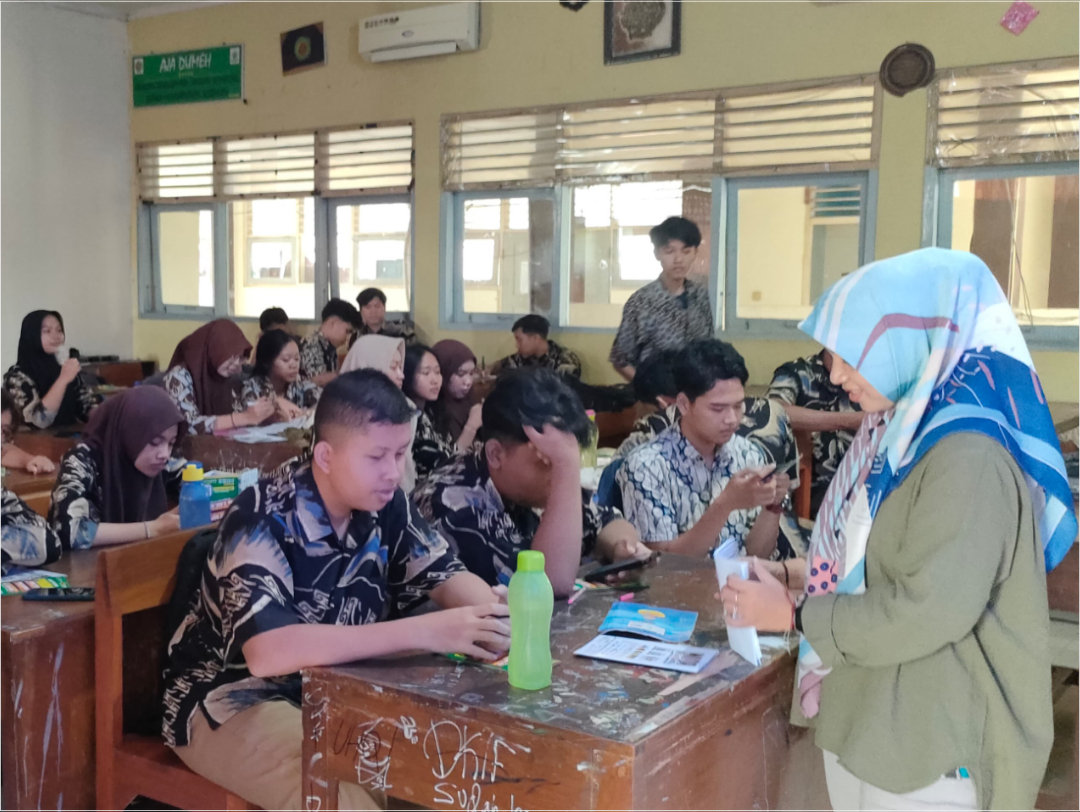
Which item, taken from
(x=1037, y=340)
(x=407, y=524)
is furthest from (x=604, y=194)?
(x=407, y=524)

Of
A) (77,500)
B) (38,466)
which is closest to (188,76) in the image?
(38,466)

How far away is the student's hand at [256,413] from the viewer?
4273mm

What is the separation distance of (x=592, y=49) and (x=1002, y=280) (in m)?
2.45

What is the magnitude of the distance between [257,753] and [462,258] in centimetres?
501

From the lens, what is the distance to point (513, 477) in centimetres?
194

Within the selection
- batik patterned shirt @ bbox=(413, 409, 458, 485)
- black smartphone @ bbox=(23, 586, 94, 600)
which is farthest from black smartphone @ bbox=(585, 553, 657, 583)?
batik patterned shirt @ bbox=(413, 409, 458, 485)

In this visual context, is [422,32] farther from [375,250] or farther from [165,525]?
[165,525]

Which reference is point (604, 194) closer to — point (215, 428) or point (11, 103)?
point (215, 428)

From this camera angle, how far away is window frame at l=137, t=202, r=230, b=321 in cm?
745

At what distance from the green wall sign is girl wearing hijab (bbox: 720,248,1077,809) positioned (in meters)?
6.61

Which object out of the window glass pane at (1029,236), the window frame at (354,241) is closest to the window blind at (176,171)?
the window frame at (354,241)

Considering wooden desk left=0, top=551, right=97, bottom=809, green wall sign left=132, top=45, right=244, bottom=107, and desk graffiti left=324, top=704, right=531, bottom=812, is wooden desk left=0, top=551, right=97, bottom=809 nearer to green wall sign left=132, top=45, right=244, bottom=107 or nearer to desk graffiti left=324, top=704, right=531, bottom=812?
desk graffiti left=324, top=704, right=531, bottom=812

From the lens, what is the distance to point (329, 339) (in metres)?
6.38

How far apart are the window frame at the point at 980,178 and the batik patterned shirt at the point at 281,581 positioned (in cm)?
370
